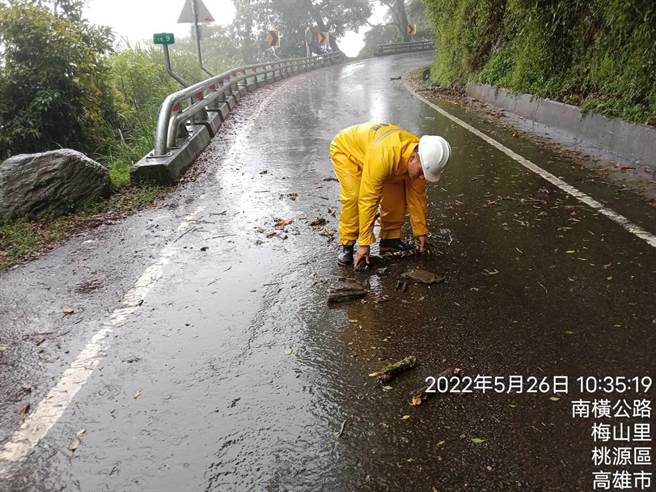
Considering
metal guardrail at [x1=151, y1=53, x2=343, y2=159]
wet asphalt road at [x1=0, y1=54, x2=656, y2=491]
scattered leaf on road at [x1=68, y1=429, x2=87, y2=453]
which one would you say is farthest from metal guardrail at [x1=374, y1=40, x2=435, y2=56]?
scattered leaf on road at [x1=68, y1=429, x2=87, y2=453]

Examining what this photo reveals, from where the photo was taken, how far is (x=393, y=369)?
310 centimetres

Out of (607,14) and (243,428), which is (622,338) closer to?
(243,428)

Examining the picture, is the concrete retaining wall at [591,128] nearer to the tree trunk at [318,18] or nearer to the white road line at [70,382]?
the white road line at [70,382]

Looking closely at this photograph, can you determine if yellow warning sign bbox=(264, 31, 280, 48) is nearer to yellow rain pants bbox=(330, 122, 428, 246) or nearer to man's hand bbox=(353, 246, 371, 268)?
yellow rain pants bbox=(330, 122, 428, 246)

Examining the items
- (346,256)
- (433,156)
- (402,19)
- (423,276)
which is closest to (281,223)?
(346,256)

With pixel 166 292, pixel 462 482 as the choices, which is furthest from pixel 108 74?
pixel 462 482

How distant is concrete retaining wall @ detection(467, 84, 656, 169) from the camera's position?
688 centimetres

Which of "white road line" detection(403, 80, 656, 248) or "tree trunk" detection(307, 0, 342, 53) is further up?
"tree trunk" detection(307, 0, 342, 53)

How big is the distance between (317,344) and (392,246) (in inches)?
67.0

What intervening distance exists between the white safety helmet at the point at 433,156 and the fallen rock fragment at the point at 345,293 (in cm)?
99

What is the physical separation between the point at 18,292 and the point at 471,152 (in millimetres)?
6270

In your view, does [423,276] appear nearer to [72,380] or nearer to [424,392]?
[424,392]

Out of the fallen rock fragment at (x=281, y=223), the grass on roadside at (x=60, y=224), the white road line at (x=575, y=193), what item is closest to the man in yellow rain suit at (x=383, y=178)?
the fallen rock fragment at (x=281, y=223)

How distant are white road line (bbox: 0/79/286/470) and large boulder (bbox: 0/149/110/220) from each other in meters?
2.34
